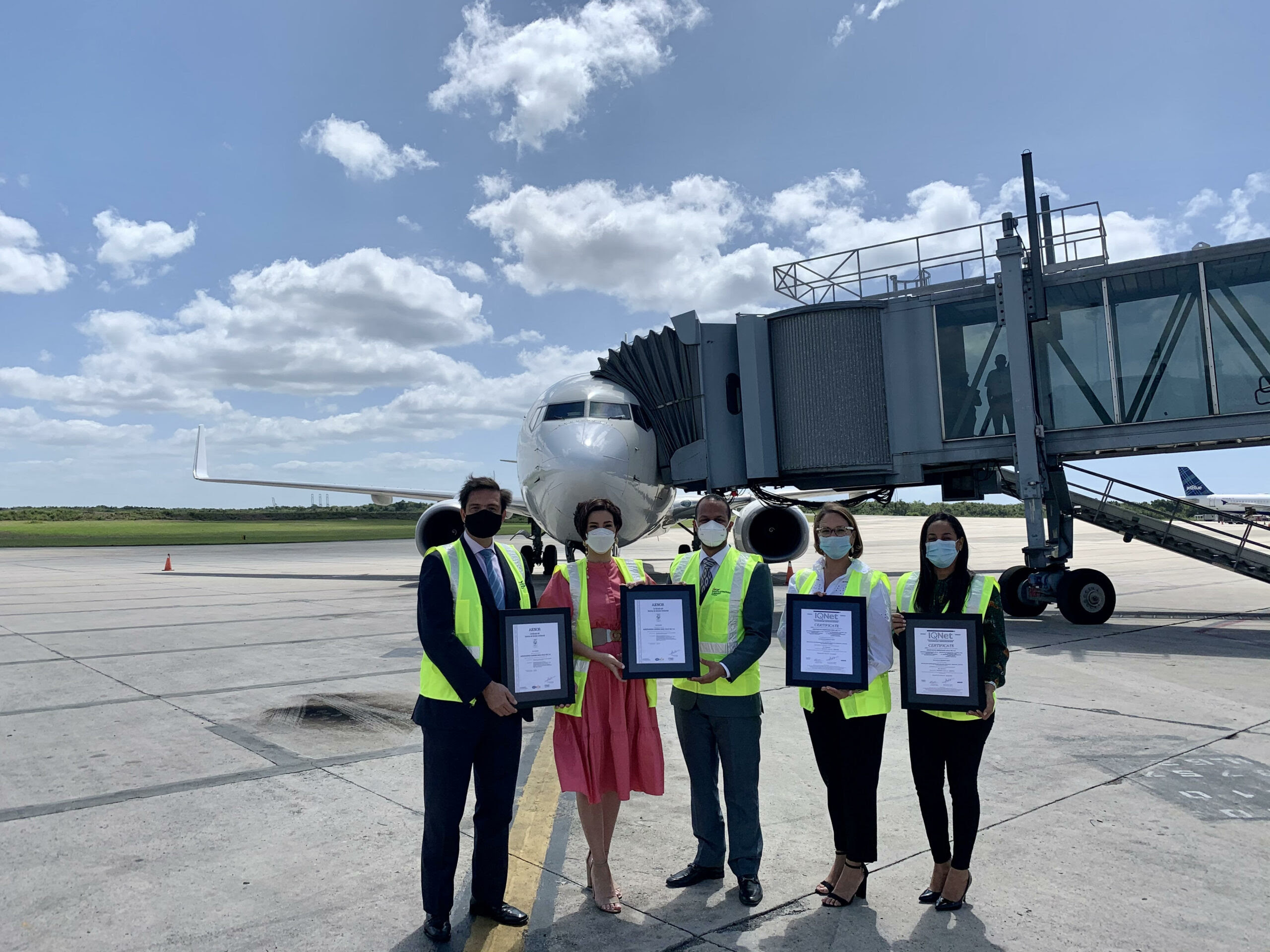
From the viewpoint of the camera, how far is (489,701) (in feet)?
11.9

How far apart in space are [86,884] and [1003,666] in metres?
4.08

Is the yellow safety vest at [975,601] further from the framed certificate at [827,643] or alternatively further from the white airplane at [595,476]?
the white airplane at [595,476]

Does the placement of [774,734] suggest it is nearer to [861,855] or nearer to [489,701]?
[861,855]

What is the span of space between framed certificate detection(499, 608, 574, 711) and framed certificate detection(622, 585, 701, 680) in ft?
0.85

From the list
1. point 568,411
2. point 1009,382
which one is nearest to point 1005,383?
point 1009,382

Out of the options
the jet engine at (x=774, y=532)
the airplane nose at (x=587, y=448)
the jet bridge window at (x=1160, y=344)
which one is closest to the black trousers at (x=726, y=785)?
the airplane nose at (x=587, y=448)

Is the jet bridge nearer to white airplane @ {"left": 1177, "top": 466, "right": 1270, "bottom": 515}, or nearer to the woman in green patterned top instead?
the woman in green patterned top

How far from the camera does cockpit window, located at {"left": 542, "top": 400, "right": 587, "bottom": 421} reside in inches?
595

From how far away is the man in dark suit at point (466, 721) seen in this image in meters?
3.59

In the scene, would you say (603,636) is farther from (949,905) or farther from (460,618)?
(949,905)

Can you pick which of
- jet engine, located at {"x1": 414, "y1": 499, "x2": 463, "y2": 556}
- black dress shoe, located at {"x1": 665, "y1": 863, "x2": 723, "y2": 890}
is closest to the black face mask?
black dress shoe, located at {"x1": 665, "y1": 863, "x2": 723, "y2": 890}

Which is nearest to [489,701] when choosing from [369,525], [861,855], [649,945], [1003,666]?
[649,945]

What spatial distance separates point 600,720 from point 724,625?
705 mm

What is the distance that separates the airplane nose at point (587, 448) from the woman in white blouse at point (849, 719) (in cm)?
1013
